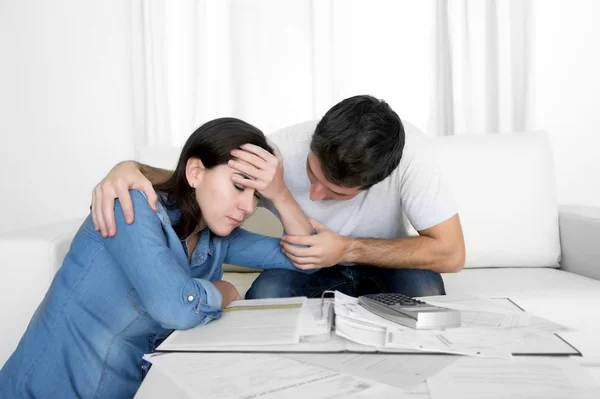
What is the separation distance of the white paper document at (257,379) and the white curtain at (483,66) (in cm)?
224

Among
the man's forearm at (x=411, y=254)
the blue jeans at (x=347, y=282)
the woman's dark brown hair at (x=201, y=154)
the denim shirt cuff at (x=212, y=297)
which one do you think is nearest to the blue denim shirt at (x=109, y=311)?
the denim shirt cuff at (x=212, y=297)

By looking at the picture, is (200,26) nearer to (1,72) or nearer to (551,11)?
(1,72)

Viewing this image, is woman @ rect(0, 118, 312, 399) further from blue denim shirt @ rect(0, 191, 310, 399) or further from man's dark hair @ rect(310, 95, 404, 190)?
man's dark hair @ rect(310, 95, 404, 190)

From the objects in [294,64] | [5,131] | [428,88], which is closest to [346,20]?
[294,64]

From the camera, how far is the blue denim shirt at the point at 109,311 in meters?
1.02

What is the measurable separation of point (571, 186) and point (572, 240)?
100 cm

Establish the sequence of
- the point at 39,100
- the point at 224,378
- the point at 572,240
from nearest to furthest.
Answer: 1. the point at 224,378
2. the point at 572,240
3. the point at 39,100

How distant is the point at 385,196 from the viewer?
1759mm

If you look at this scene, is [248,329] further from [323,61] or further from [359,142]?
[323,61]

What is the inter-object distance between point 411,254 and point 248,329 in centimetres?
79

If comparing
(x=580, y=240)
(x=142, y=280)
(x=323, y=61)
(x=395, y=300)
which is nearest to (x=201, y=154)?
(x=142, y=280)

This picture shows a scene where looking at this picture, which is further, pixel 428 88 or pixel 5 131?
pixel 5 131

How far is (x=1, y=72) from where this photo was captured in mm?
3133

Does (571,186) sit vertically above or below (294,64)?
below
